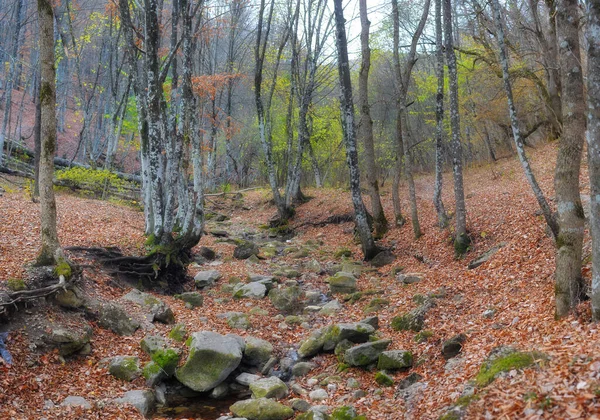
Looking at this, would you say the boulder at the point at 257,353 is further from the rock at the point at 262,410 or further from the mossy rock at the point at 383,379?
the mossy rock at the point at 383,379

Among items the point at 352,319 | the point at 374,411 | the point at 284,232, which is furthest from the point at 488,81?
the point at 374,411

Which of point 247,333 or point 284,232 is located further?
point 284,232

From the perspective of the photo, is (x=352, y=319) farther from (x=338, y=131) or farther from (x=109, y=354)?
(x=338, y=131)

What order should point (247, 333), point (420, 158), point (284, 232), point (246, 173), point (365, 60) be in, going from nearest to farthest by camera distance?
point (247, 333) < point (365, 60) < point (284, 232) < point (420, 158) < point (246, 173)

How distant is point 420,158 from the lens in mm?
30500

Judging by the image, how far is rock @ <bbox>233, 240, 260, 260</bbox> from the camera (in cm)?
1452

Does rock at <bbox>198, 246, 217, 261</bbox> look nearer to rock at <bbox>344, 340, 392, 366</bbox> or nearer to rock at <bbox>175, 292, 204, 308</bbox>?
rock at <bbox>175, 292, 204, 308</bbox>

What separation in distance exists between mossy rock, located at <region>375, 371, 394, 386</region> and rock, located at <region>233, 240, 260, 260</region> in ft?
27.4

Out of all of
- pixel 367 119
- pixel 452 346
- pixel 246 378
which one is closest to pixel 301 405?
pixel 246 378

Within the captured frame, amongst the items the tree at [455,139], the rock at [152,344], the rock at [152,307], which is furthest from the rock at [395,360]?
the tree at [455,139]

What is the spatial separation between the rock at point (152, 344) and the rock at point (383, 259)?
679cm

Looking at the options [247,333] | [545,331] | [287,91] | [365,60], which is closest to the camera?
[545,331]

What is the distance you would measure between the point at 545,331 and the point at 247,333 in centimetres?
523

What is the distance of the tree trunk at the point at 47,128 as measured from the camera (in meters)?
7.32
